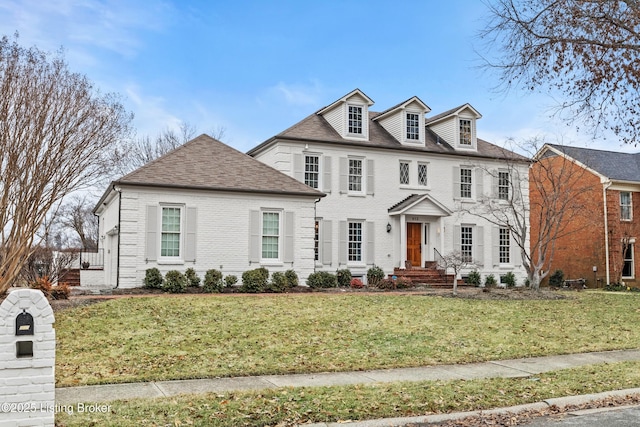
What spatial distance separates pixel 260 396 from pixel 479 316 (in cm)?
890

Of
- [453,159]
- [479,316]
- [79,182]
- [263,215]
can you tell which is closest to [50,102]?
[79,182]

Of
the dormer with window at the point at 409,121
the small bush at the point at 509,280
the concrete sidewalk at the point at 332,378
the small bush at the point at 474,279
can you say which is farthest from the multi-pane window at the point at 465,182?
the concrete sidewalk at the point at 332,378

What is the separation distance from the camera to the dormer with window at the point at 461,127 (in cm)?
2888

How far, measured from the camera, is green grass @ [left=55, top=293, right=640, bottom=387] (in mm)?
9434

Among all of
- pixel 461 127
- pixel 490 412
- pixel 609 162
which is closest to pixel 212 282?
pixel 490 412

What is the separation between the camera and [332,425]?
636 centimetres

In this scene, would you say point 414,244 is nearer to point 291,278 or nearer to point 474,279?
point 474,279

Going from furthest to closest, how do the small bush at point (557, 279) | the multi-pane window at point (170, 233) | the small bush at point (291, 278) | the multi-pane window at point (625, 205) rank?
1. the multi-pane window at point (625, 205)
2. the small bush at point (557, 279)
3. the small bush at point (291, 278)
4. the multi-pane window at point (170, 233)

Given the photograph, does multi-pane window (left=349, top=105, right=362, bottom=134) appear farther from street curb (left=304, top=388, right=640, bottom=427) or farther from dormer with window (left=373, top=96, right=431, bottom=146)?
street curb (left=304, top=388, right=640, bottom=427)

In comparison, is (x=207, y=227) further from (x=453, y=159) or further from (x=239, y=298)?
(x=453, y=159)

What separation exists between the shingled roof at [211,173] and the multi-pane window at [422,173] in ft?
23.4

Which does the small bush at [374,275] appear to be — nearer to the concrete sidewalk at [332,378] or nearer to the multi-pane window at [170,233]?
the multi-pane window at [170,233]

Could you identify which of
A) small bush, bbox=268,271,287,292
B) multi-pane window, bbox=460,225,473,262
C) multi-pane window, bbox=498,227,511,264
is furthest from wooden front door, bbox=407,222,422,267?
small bush, bbox=268,271,287,292

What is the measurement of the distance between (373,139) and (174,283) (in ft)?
39.6
